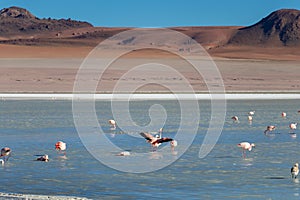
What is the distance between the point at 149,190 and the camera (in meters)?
8.95

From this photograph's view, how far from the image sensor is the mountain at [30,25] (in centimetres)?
15888

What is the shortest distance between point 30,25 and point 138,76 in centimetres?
12185

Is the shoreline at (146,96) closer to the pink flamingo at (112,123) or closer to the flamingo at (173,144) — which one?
the pink flamingo at (112,123)

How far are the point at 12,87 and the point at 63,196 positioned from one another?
32382mm

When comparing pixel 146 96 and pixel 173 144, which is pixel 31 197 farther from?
pixel 146 96

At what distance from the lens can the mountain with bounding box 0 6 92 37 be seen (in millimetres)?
158875

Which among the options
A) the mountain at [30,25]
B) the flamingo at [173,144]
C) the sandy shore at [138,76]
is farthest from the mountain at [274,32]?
the flamingo at [173,144]

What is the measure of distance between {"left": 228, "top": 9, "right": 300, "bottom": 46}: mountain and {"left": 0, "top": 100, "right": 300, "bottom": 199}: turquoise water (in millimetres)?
103117

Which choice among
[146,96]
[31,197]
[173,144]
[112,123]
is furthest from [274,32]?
[31,197]

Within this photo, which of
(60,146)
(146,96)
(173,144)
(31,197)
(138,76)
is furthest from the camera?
(138,76)

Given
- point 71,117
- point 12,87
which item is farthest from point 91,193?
point 12,87

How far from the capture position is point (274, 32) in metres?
126

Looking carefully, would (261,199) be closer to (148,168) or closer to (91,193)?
(91,193)

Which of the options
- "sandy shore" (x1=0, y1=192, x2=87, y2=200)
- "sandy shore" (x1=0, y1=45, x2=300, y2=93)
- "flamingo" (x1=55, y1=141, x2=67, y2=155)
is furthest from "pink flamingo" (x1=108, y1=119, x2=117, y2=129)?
"sandy shore" (x1=0, y1=45, x2=300, y2=93)
